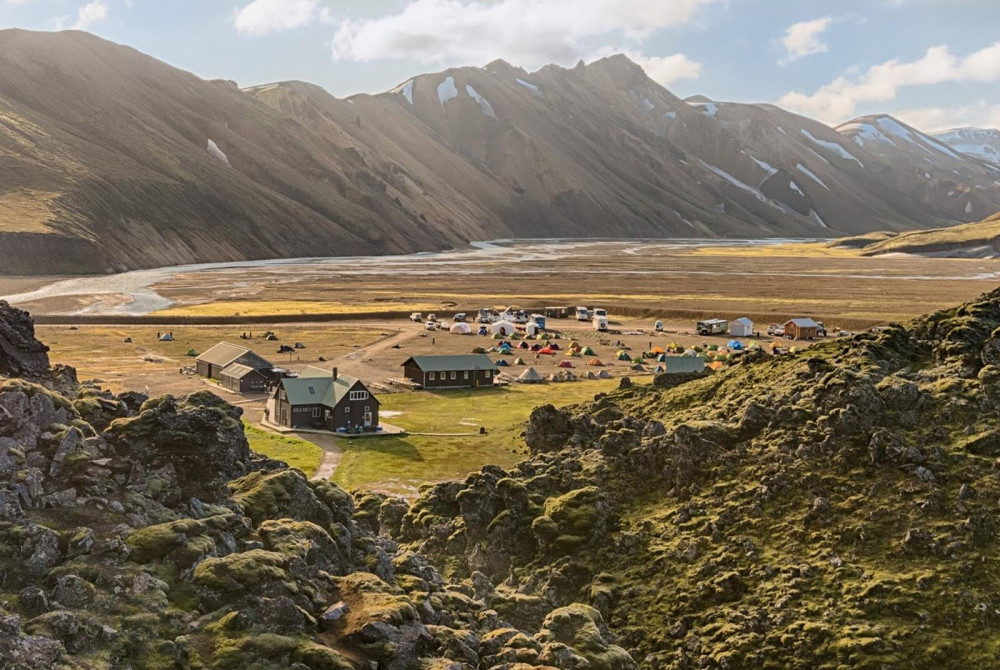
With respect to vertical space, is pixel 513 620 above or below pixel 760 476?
below

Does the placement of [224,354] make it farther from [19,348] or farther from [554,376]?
[19,348]

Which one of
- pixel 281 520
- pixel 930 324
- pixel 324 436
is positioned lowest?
pixel 324 436

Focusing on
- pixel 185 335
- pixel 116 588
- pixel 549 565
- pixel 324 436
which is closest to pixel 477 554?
pixel 549 565

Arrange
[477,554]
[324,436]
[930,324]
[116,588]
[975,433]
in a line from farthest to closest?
[324,436], [930,324], [477,554], [975,433], [116,588]

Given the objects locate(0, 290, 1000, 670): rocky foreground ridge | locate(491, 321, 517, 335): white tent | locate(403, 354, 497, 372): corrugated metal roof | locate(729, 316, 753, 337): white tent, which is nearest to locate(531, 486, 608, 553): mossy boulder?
locate(0, 290, 1000, 670): rocky foreground ridge

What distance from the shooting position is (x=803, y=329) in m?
144

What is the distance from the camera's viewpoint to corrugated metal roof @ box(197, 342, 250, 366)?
9925cm

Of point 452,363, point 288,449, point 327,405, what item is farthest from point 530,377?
point 288,449

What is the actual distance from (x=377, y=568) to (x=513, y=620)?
5875 millimetres

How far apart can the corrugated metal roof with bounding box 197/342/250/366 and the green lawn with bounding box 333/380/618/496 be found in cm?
1979

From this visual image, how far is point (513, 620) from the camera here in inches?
1252

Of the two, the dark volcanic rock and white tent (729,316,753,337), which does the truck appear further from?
the dark volcanic rock

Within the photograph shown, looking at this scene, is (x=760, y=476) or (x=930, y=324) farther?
(x=930, y=324)

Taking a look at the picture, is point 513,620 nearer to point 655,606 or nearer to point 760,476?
point 655,606
